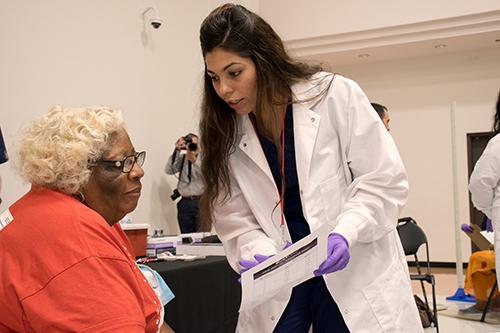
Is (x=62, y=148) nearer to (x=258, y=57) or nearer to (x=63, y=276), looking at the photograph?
(x=63, y=276)

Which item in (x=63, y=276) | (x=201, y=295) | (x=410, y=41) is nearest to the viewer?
(x=63, y=276)

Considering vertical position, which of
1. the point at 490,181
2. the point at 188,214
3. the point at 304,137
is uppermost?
the point at 304,137

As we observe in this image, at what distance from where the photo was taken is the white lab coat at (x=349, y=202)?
1107mm

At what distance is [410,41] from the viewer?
6.47 m

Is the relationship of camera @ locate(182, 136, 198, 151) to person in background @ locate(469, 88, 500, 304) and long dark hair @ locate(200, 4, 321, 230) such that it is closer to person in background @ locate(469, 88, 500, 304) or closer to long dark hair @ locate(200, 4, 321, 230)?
person in background @ locate(469, 88, 500, 304)

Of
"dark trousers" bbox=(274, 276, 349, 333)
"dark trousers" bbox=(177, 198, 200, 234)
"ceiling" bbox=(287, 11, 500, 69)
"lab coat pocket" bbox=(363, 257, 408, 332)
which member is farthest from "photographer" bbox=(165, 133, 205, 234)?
"lab coat pocket" bbox=(363, 257, 408, 332)

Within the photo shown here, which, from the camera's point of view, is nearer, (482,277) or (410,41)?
(482,277)

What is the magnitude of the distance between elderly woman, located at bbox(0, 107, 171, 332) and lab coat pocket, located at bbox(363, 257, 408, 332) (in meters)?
0.53

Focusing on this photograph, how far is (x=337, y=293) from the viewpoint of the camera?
43.9 inches

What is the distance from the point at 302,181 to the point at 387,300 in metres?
0.37

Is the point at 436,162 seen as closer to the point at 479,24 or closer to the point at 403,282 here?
the point at 479,24

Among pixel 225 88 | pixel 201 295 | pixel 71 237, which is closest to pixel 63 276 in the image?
pixel 71 237

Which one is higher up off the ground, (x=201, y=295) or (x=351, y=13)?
(x=351, y=13)

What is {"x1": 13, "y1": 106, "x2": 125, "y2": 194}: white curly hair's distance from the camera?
1.01 metres
